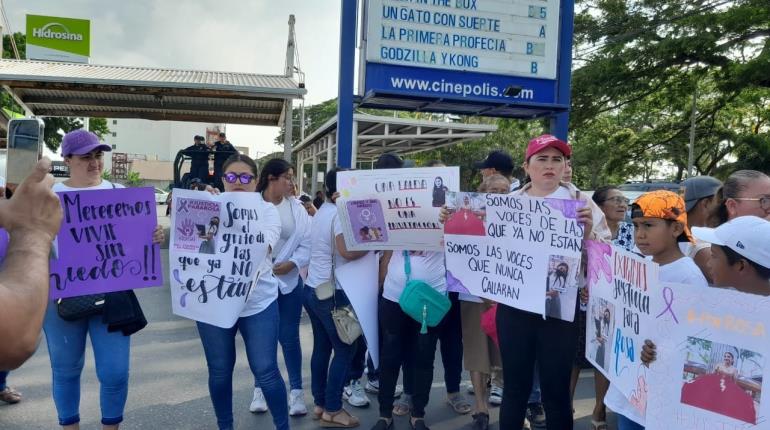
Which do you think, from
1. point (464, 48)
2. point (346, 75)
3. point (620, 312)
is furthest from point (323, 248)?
point (464, 48)

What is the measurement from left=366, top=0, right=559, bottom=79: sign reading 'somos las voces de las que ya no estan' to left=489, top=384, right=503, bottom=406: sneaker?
380 centimetres

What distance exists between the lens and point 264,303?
3.41m

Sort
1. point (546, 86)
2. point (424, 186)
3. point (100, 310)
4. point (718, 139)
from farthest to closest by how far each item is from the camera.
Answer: point (718, 139)
point (546, 86)
point (424, 186)
point (100, 310)

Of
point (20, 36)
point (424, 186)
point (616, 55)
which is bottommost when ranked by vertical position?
point (424, 186)

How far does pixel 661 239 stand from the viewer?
9.02 feet

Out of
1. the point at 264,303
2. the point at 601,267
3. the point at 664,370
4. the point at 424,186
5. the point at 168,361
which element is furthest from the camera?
the point at 168,361

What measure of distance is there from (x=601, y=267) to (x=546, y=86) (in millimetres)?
5194

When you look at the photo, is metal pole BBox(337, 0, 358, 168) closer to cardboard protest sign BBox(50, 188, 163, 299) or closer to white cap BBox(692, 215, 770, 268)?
cardboard protest sign BBox(50, 188, 163, 299)

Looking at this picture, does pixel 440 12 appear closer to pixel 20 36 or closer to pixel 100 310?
pixel 100 310

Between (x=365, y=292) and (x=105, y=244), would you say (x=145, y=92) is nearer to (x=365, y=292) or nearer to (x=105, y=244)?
(x=105, y=244)

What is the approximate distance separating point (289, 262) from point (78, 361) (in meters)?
1.46

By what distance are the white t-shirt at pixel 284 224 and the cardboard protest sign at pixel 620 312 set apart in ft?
6.96

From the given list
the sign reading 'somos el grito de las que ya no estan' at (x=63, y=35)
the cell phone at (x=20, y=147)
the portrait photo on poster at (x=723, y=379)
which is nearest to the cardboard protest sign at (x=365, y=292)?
the portrait photo on poster at (x=723, y=379)

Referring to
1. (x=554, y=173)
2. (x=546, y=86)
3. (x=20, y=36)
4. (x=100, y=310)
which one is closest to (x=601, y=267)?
(x=554, y=173)
